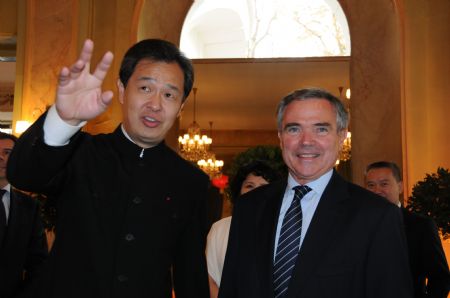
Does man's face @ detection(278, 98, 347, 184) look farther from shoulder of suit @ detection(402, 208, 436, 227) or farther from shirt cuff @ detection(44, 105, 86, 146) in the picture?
shoulder of suit @ detection(402, 208, 436, 227)

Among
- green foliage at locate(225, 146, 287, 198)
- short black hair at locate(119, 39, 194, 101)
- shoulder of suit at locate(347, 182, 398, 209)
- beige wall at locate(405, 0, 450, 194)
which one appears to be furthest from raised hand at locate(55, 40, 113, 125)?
beige wall at locate(405, 0, 450, 194)

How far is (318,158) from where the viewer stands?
2250mm

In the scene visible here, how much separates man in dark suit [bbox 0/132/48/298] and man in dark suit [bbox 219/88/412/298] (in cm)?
164

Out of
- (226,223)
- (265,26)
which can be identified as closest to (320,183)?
(226,223)

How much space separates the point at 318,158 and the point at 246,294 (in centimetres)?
57

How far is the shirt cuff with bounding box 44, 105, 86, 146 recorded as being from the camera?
1674mm

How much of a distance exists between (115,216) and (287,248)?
24.5 inches

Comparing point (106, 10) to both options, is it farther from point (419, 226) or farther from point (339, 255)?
point (339, 255)

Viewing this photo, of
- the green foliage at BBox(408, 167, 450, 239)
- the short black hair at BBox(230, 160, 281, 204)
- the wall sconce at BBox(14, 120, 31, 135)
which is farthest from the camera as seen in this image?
the wall sconce at BBox(14, 120, 31, 135)

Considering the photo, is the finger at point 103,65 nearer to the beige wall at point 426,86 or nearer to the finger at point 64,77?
the finger at point 64,77

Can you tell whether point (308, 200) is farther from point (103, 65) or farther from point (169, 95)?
point (103, 65)

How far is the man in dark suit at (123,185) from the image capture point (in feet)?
5.53

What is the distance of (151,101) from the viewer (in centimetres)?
203

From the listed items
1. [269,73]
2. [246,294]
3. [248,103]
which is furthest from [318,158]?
[248,103]
